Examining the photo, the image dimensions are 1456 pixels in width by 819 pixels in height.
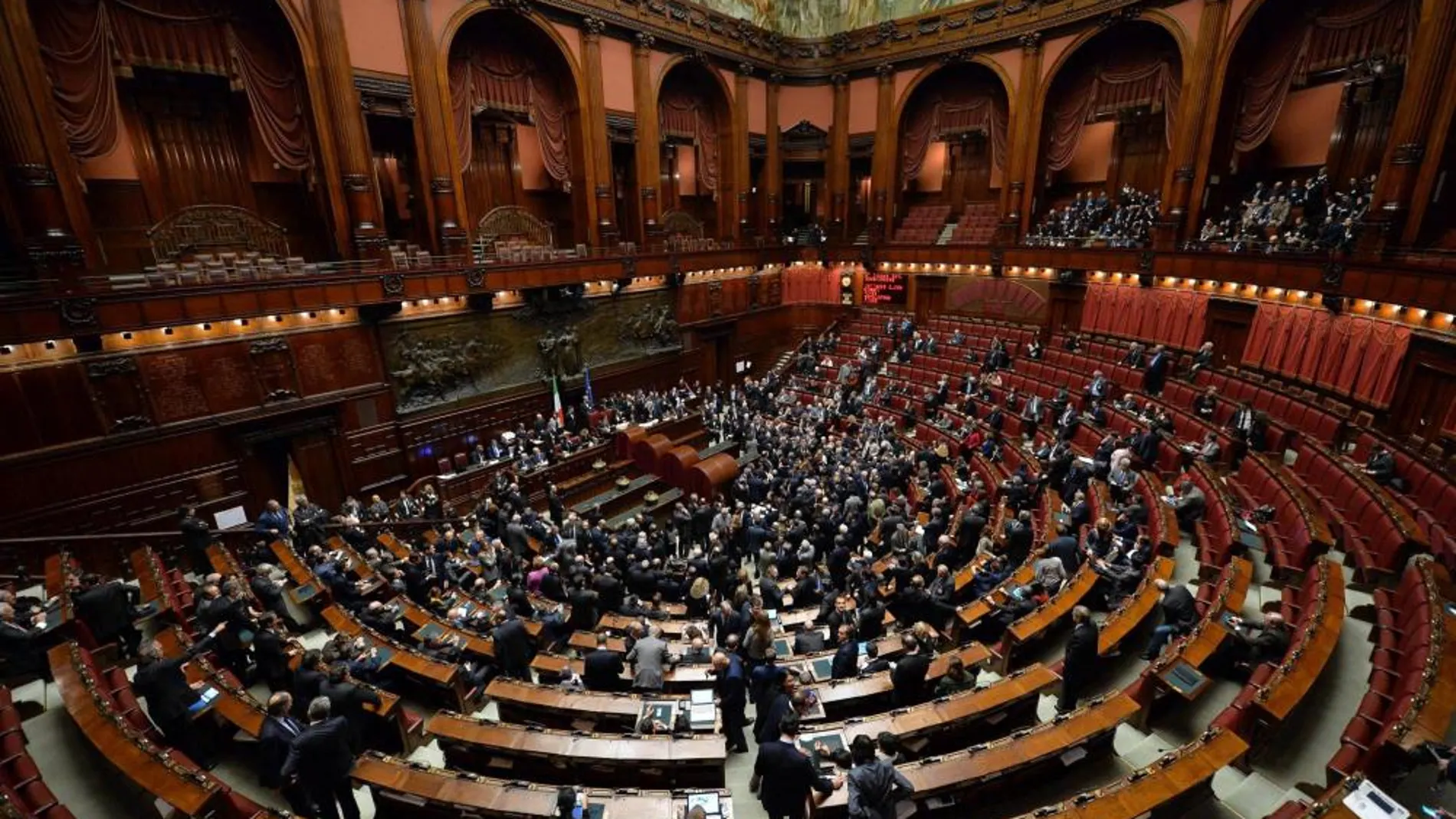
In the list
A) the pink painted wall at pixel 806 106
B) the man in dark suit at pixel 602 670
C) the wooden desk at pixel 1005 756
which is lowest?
the man in dark suit at pixel 602 670

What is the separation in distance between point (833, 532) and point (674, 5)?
50.9 ft

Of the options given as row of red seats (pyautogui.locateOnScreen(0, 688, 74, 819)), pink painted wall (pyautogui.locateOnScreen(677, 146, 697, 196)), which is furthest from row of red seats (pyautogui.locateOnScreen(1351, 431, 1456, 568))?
pink painted wall (pyautogui.locateOnScreen(677, 146, 697, 196))

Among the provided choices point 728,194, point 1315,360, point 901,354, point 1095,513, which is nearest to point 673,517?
point 1095,513

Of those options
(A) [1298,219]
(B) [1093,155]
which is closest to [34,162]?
(A) [1298,219]

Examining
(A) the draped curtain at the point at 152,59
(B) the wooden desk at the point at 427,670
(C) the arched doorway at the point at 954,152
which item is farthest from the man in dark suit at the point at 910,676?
(C) the arched doorway at the point at 954,152

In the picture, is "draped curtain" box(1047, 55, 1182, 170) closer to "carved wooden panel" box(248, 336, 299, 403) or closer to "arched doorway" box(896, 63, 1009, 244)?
"arched doorway" box(896, 63, 1009, 244)

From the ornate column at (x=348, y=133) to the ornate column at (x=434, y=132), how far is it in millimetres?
1271

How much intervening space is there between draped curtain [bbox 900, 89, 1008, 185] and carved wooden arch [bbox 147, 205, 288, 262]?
697 inches

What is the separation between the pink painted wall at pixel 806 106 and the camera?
21438 mm

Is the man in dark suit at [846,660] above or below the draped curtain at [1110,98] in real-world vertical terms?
A: below

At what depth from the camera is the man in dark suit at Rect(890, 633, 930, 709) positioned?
5070 mm

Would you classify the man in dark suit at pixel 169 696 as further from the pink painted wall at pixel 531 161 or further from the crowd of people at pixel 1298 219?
the crowd of people at pixel 1298 219

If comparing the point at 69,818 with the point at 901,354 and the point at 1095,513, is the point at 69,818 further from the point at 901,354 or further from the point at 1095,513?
the point at 901,354

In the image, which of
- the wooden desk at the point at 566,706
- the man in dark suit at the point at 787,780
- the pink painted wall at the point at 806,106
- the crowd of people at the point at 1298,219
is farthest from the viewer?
the pink painted wall at the point at 806,106
